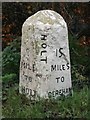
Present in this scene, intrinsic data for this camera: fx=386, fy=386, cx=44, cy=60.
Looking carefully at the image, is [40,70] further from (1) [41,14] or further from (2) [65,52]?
(1) [41,14]

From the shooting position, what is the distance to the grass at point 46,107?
418 cm

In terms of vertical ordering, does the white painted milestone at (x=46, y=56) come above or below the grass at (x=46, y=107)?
above

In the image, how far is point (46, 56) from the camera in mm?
4180

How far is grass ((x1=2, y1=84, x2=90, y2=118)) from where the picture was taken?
13.7 ft

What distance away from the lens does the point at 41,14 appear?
4.29 m

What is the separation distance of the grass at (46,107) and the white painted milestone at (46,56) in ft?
0.28

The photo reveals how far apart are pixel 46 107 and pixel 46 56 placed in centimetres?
56

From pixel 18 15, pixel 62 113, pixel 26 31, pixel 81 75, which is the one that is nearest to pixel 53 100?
pixel 62 113

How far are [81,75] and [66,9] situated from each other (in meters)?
0.83

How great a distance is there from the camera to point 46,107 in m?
4.21

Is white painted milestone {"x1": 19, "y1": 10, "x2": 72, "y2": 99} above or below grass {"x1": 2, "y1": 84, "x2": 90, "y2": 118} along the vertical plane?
above

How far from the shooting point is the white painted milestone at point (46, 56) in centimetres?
418

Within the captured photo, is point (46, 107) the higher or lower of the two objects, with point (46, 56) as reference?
lower

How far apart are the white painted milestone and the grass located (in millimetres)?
85
